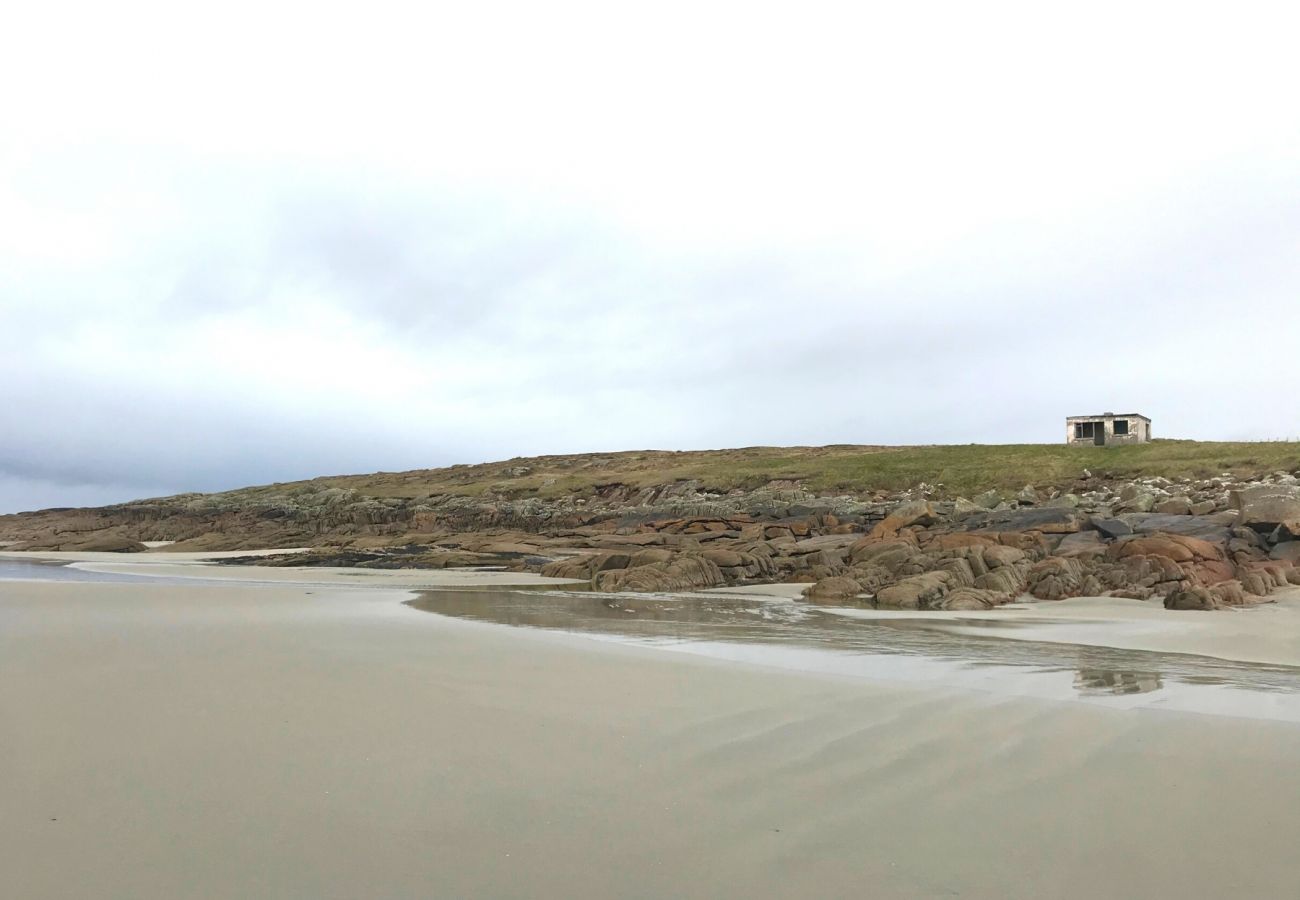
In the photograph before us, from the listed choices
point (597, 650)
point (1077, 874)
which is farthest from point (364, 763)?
point (597, 650)

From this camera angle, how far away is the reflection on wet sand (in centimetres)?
633

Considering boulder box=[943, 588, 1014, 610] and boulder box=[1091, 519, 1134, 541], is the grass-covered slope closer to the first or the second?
boulder box=[1091, 519, 1134, 541]

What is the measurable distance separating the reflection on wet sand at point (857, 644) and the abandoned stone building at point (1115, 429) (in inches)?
1388

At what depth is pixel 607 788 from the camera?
3533mm

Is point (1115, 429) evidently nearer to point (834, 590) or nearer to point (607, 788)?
point (834, 590)

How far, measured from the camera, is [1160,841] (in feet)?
9.91

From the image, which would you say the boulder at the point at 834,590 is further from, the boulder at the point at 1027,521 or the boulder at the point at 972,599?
the boulder at the point at 1027,521

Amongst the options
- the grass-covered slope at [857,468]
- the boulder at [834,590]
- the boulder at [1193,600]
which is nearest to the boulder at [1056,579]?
the boulder at [1193,600]

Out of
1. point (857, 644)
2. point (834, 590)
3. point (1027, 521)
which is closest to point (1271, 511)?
point (1027, 521)

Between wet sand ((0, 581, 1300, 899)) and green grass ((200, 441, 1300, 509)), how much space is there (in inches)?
1163

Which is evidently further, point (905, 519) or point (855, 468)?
point (855, 468)

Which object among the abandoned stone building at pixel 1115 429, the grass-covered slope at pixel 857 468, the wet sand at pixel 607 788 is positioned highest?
the abandoned stone building at pixel 1115 429

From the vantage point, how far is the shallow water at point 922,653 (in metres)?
5.63

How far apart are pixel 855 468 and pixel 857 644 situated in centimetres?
3238
